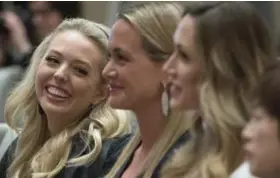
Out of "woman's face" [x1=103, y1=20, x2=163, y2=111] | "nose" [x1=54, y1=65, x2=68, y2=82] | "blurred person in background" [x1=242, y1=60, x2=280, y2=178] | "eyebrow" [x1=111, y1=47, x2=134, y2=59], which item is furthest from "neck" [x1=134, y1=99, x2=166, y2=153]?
"blurred person in background" [x1=242, y1=60, x2=280, y2=178]

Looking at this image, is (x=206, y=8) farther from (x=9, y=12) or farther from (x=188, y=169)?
(x=9, y=12)

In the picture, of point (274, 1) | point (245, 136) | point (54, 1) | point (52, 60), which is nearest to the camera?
point (245, 136)

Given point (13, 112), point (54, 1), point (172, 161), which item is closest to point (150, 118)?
point (172, 161)

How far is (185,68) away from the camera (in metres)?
1.66

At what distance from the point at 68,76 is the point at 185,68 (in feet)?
2.25

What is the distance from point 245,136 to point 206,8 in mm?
324

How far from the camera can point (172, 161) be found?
5.65ft

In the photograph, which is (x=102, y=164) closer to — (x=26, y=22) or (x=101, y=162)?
(x=101, y=162)

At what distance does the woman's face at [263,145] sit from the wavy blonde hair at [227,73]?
0.44ft

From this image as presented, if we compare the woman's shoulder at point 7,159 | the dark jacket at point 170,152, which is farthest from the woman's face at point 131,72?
the woman's shoulder at point 7,159


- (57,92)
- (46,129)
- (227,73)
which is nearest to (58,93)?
(57,92)

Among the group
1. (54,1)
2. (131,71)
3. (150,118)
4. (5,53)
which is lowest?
(5,53)

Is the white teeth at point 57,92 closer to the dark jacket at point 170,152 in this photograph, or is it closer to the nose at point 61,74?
the nose at point 61,74

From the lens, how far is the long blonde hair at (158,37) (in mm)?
1901
